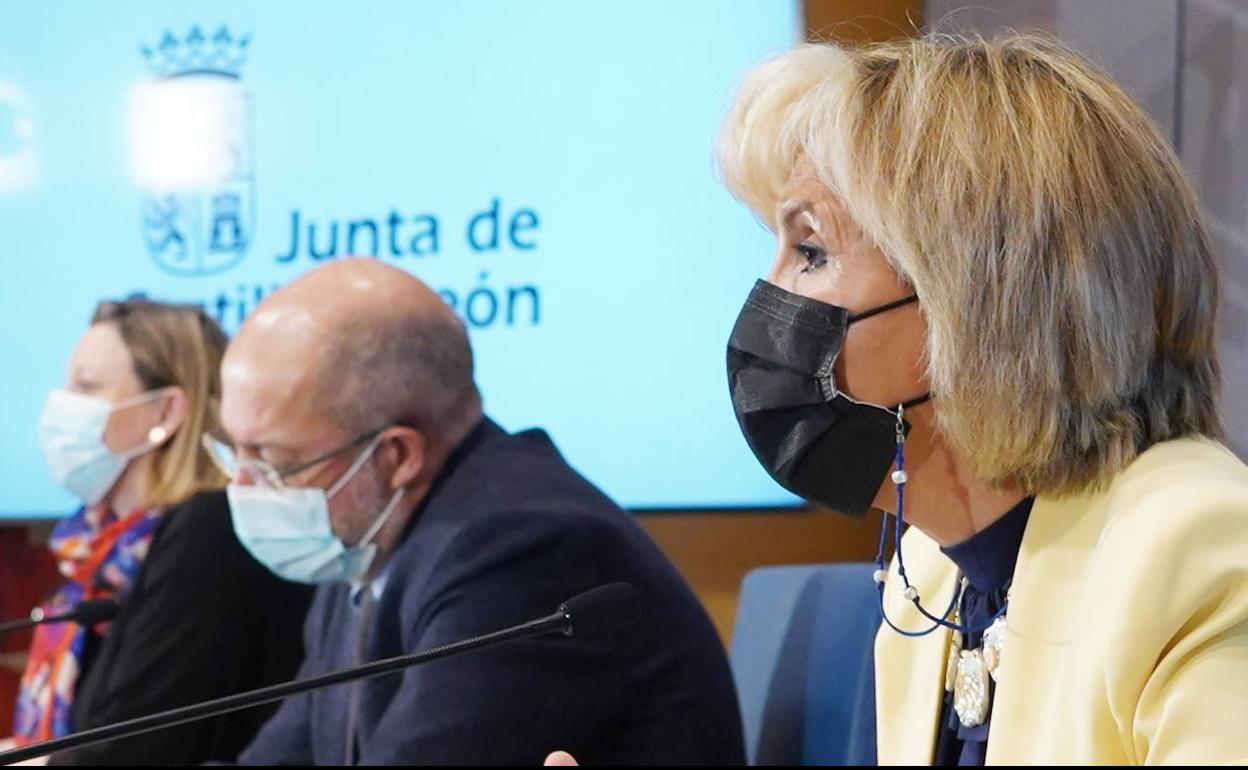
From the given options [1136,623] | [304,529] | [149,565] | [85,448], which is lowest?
[149,565]

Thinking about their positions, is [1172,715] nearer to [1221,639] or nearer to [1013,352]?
[1221,639]

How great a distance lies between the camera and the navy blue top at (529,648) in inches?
77.9

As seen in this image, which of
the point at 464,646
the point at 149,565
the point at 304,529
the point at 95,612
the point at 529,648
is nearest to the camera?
the point at 464,646

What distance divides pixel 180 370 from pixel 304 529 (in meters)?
1.04

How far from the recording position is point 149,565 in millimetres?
2936

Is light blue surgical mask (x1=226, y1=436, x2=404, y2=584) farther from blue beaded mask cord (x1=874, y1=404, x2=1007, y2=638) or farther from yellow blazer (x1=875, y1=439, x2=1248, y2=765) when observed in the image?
yellow blazer (x1=875, y1=439, x2=1248, y2=765)

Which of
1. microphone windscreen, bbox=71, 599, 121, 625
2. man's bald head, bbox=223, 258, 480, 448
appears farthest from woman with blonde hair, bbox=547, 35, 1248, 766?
microphone windscreen, bbox=71, 599, 121, 625

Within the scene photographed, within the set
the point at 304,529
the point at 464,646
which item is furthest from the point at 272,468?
the point at 464,646

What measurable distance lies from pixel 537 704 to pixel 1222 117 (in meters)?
1.03

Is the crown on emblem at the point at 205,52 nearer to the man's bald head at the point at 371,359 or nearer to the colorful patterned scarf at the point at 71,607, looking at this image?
the colorful patterned scarf at the point at 71,607

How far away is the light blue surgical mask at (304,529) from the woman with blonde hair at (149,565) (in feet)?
1.30

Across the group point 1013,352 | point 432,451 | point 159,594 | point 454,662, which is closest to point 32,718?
point 159,594

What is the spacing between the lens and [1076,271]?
130 cm

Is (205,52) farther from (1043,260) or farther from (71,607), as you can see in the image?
(1043,260)
